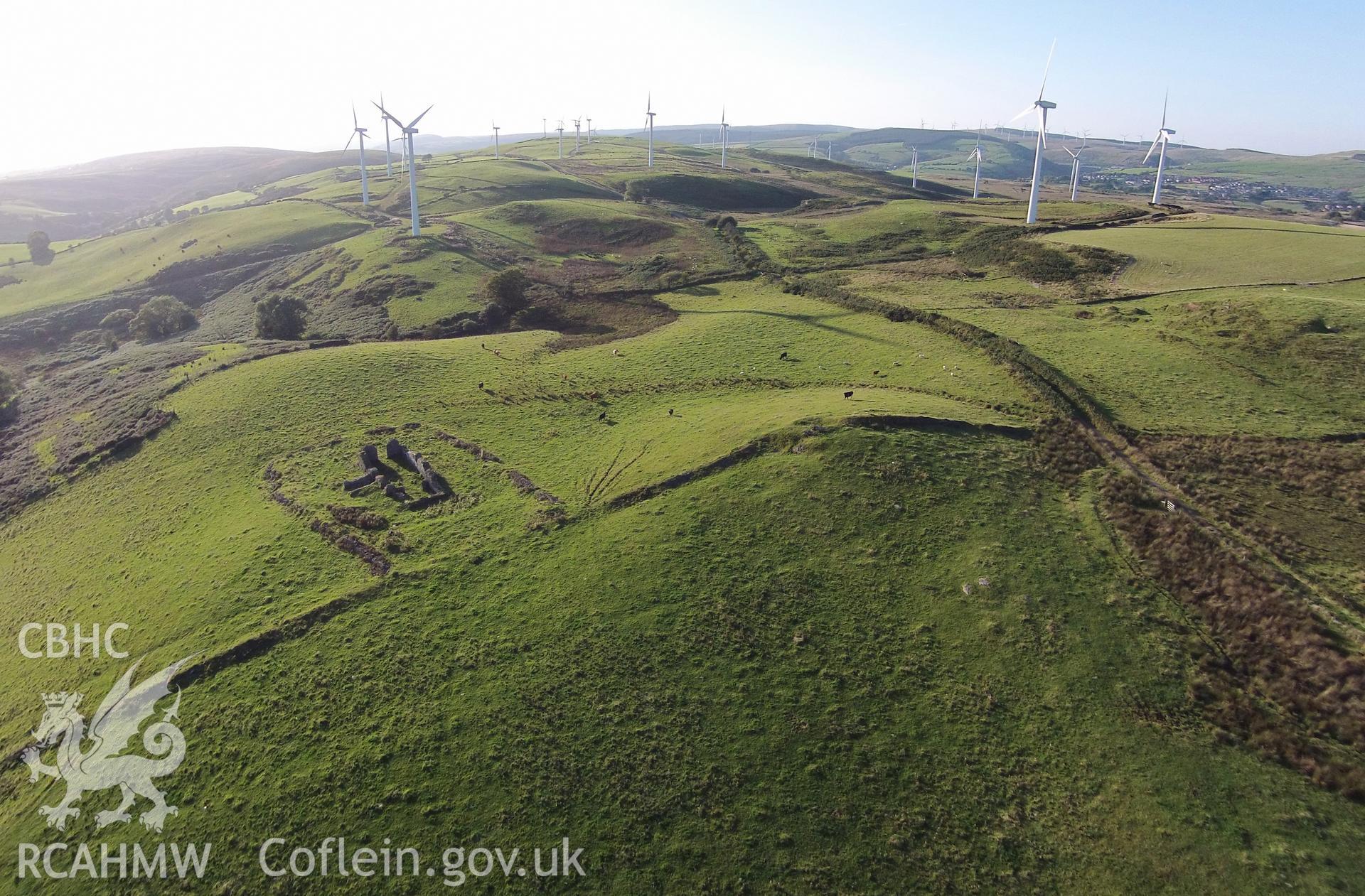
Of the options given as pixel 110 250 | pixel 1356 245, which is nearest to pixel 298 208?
pixel 110 250

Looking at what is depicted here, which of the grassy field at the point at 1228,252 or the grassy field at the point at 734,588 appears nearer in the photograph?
the grassy field at the point at 734,588

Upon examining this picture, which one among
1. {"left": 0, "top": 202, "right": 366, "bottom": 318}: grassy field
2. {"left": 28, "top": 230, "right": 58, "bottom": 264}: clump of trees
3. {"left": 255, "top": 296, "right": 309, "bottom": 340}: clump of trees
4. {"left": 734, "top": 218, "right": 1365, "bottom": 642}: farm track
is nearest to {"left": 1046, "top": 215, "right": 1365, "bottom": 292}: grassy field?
{"left": 734, "top": 218, "right": 1365, "bottom": 642}: farm track

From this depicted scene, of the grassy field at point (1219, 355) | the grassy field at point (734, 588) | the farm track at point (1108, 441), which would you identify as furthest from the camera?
the grassy field at point (1219, 355)

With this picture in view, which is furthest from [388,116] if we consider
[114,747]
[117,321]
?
[114,747]

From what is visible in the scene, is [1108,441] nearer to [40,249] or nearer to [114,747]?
[114,747]

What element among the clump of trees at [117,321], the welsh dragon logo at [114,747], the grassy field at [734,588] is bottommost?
the welsh dragon logo at [114,747]

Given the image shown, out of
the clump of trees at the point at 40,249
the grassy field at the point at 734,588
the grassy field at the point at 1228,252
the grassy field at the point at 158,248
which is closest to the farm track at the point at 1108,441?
the grassy field at the point at 734,588

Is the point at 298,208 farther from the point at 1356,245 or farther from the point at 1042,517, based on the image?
the point at 1356,245

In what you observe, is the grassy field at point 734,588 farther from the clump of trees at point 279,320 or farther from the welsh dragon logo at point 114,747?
the clump of trees at point 279,320
